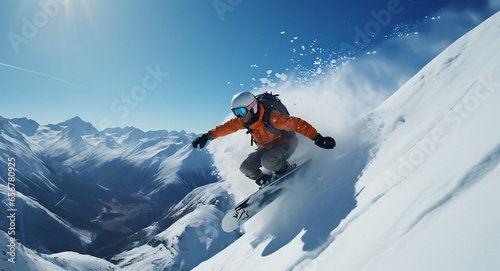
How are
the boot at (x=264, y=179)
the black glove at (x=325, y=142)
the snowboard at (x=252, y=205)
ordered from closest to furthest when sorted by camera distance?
the black glove at (x=325, y=142) < the snowboard at (x=252, y=205) < the boot at (x=264, y=179)

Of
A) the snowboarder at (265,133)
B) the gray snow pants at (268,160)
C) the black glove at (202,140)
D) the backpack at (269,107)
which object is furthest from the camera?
the black glove at (202,140)

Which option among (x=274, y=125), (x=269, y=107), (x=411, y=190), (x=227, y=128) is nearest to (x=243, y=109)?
(x=269, y=107)

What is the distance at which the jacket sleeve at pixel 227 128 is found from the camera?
26.5ft

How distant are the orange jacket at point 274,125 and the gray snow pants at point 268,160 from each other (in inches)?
9.8

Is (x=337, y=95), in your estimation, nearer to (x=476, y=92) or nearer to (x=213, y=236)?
(x=476, y=92)

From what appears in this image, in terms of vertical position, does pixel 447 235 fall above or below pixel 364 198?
below

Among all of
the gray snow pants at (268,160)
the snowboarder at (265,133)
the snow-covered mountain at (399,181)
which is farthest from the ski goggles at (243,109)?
the snow-covered mountain at (399,181)

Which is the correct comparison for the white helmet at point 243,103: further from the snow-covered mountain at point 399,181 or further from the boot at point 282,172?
the snow-covered mountain at point 399,181

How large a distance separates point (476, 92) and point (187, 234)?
314 ft

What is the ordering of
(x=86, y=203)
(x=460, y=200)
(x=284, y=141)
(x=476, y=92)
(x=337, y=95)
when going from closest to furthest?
(x=460, y=200), (x=476, y=92), (x=284, y=141), (x=337, y=95), (x=86, y=203)

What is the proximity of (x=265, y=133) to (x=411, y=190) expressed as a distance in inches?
178

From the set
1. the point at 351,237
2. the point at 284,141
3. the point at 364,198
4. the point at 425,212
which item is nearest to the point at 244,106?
the point at 284,141

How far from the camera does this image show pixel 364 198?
4594 mm

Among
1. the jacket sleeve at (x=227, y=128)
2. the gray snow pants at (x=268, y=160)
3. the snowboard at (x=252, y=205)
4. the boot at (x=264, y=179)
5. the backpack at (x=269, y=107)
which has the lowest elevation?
the snowboard at (x=252, y=205)
